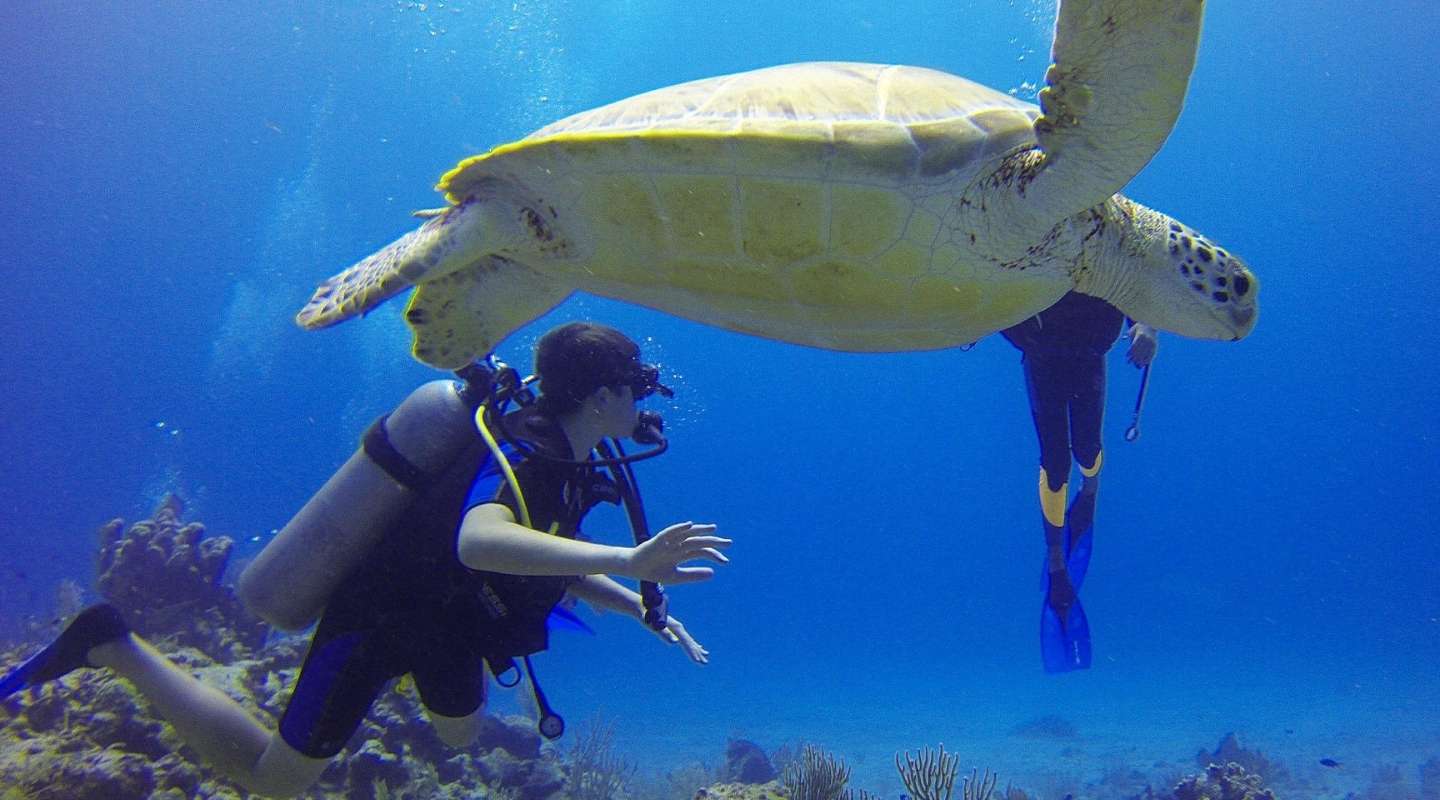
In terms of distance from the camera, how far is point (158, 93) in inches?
1097

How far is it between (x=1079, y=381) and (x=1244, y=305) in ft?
6.30

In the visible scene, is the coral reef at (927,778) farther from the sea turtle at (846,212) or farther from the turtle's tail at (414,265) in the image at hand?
the turtle's tail at (414,265)

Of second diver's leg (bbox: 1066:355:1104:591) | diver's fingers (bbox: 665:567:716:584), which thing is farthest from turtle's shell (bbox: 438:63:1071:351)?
second diver's leg (bbox: 1066:355:1104:591)

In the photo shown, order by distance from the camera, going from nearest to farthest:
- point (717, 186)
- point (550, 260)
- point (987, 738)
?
point (717, 186) → point (550, 260) → point (987, 738)

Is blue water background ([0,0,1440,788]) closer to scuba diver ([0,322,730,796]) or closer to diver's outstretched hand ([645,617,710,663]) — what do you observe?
diver's outstretched hand ([645,617,710,663])

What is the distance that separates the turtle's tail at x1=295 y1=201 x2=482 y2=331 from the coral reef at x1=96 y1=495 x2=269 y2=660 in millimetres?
4954

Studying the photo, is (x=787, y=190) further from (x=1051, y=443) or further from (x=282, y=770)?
(x=1051, y=443)

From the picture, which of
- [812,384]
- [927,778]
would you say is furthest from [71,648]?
[812,384]

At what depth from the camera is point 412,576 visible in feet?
8.66

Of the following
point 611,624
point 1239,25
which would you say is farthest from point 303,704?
point 611,624

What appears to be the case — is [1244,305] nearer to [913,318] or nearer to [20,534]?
[913,318]

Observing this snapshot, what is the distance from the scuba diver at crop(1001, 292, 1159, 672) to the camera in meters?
4.10

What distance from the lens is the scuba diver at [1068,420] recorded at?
4.10m

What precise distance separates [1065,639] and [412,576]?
494 centimetres
